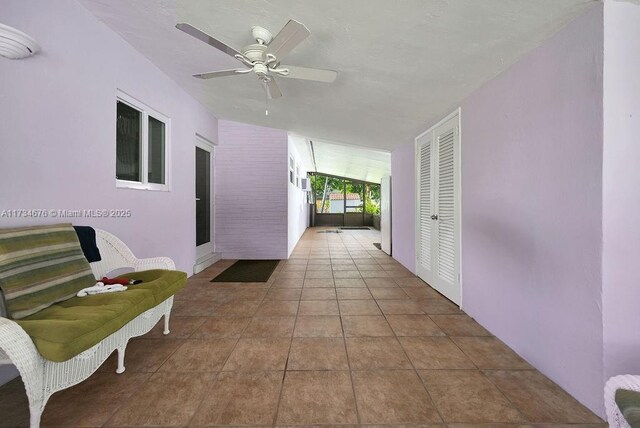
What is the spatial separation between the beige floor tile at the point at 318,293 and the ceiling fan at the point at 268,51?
2.34 m

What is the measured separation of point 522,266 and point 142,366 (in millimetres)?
2766

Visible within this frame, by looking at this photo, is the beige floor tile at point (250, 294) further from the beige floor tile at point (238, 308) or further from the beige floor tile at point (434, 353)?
the beige floor tile at point (434, 353)

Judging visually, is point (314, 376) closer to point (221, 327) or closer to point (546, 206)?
point (221, 327)

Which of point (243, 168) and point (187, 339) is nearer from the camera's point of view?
point (187, 339)

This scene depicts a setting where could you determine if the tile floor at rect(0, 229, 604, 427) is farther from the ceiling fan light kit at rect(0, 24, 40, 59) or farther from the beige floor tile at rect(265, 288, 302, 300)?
the ceiling fan light kit at rect(0, 24, 40, 59)

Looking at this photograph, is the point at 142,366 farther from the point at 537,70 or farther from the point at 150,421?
the point at 537,70

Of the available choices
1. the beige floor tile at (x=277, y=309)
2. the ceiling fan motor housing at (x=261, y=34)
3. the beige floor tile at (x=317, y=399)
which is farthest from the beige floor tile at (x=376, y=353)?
the ceiling fan motor housing at (x=261, y=34)

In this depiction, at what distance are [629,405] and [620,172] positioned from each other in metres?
1.08

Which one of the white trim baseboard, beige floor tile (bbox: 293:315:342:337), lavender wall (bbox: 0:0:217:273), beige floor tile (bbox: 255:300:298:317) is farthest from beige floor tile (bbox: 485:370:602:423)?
the white trim baseboard

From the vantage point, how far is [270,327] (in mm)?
2461

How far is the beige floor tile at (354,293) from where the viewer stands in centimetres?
326

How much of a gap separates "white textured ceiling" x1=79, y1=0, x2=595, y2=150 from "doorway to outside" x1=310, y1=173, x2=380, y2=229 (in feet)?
34.3

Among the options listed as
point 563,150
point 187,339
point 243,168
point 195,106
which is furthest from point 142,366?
point 243,168

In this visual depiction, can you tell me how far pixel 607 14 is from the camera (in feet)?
4.57
